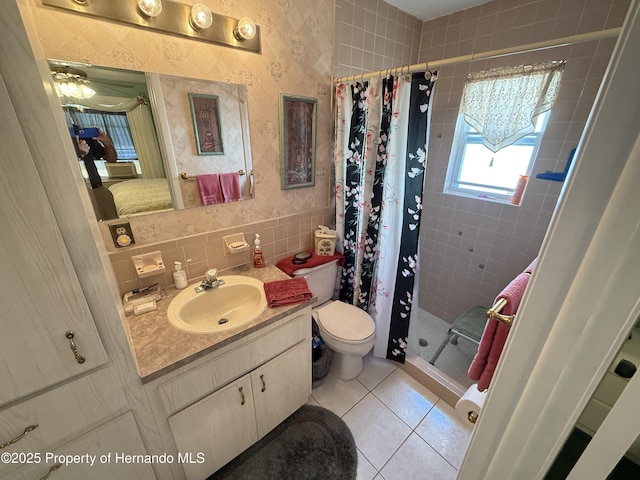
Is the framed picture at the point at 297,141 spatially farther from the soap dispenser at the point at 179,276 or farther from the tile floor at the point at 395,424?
the tile floor at the point at 395,424

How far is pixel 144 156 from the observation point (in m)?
1.17

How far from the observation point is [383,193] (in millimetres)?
1614

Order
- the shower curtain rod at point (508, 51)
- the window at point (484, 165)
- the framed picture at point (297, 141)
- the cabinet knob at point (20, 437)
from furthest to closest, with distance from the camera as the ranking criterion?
1. the window at point (484, 165)
2. the framed picture at point (297, 141)
3. the shower curtain rod at point (508, 51)
4. the cabinet knob at point (20, 437)

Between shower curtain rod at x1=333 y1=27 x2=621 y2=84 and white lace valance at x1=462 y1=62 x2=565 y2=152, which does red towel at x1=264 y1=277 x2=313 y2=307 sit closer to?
shower curtain rod at x1=333 y1=27 x2=621 y2=84

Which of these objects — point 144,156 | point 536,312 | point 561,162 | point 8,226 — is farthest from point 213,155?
point 561,162

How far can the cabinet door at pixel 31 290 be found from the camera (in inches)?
21.7

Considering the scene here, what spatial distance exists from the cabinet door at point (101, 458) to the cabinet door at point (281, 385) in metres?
0.46

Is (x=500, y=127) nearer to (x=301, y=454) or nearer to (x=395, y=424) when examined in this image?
(x=395, y=424)

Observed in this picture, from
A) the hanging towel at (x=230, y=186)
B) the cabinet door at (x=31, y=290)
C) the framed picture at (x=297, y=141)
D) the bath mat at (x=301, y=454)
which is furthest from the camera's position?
the framed picture at (x=297, y=141)

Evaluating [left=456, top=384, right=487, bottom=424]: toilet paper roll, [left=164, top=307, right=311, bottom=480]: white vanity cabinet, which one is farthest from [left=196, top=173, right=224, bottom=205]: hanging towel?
[left=456, top=384, right=487, bottom=424]: toilet paper roll

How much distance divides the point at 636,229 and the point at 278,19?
165cm

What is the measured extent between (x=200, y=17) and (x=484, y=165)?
213 cm

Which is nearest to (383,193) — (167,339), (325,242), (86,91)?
(325,242)

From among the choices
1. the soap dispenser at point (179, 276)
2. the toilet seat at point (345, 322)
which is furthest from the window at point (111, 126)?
the toilet seat at point (345, 322)
